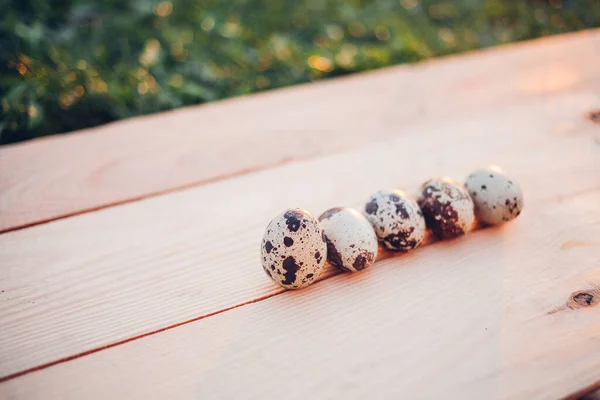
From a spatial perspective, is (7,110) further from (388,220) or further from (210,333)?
(388,220)

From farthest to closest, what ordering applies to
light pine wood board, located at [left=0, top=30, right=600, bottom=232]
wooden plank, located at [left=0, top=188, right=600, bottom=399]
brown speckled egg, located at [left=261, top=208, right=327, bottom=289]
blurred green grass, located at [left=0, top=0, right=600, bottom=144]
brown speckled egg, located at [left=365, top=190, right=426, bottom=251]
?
blurred green grass, located at [left=0, top=0, right=600, bottom=144] → light pine wood board, located at [left=0, top=30, right=600, bottom=232] → brown speckled egg, located at [left=365, top=190, right=426, bottom=251] → brown speckled egg, located at [left=261, top=208, right=327, bottom=289] → wooden plank, located at [left=0, top=188, right=600, bottom=399]

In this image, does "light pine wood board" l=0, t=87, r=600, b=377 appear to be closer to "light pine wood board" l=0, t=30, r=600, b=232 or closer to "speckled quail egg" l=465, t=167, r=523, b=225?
"light pine wood board" l=0, t=30, r=600, b=232

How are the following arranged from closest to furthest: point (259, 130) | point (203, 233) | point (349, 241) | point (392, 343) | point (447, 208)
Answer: point (392, 343) < point (349, 241) < point (447, 208) < point (203, 233) < point (259, 130)

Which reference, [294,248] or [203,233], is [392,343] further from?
[203,233]

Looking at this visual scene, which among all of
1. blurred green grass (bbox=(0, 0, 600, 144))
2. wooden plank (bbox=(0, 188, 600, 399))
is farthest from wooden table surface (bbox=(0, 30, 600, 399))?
blurred green grass (bbox=(0, 0, 600, 144))

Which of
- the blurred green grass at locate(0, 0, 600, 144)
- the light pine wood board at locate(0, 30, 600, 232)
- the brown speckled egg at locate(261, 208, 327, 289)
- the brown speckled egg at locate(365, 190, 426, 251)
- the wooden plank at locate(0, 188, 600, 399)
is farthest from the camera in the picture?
the blurred green grass at locate(0, 0, 600, 144)

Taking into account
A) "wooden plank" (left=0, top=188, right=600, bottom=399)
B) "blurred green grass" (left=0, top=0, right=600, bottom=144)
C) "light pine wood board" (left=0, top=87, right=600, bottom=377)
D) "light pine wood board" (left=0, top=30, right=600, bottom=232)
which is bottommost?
"wooden plank" (left=0, top=188, right=600, bottom=399)

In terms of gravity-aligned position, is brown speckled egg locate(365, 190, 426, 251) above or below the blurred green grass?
below

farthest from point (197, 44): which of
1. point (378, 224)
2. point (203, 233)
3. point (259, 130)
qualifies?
point (378, 224)
